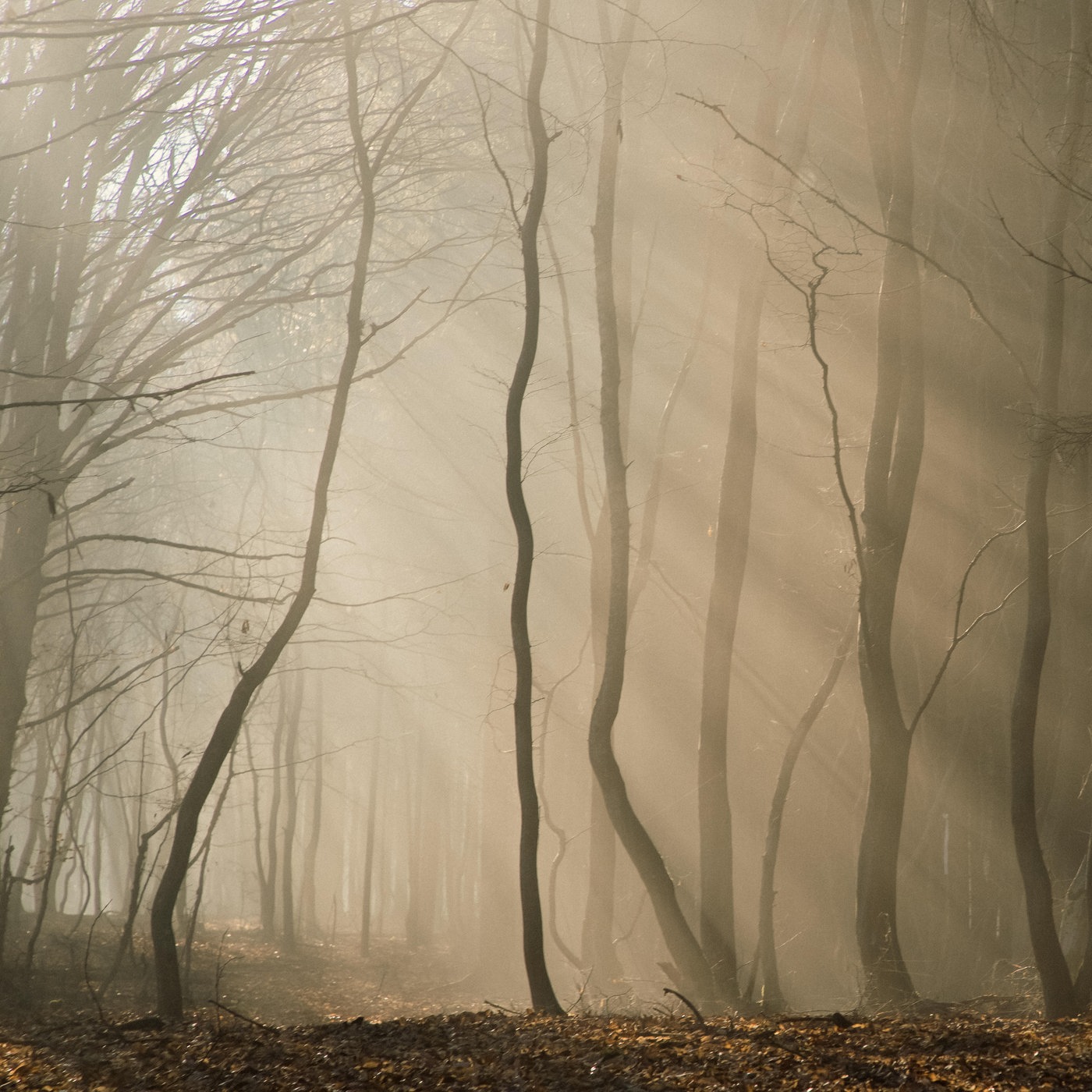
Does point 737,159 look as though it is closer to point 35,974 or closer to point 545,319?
point 545,319

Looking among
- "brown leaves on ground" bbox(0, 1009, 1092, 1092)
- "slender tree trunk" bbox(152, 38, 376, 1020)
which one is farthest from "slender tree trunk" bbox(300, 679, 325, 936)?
"brown leaves on ground" bbox(0, 1009, 1092, 1092)

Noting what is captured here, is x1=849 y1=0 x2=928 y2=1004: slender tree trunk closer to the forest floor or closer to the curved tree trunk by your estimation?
the forest floor

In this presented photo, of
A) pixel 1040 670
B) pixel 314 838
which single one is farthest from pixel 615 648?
pixel 314 838

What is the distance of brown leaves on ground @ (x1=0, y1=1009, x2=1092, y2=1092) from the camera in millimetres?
3965

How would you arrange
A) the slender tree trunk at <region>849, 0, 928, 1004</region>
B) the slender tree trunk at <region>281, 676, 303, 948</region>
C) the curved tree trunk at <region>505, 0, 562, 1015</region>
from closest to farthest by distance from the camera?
the curved tree trunk at <region>505, 0, 562, 1015</region> → the slender tree trunk at <region>849, 0, 928, 1004</region> → the slender tree trunk at <region>281, 676, 303, 948</region>

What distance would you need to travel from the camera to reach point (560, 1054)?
449cm

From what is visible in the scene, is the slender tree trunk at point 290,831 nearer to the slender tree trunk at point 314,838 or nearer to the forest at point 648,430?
the forest at point 648,430

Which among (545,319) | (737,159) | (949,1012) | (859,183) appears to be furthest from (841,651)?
(545,319)

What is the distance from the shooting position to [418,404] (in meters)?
19.5

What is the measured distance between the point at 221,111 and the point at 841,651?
24.0 feet

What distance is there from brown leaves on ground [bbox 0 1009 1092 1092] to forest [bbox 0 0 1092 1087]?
18cm

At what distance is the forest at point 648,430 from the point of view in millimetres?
7520

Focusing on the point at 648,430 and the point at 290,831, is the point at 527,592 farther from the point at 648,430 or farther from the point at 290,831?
the point at 290,831

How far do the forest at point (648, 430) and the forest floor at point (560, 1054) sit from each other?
18 centimetres
